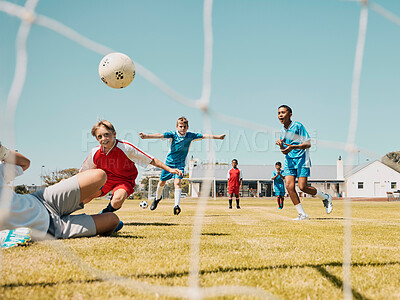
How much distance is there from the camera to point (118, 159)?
15.9ft

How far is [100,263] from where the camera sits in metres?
2.49

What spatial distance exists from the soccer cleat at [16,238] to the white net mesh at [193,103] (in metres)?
0.23

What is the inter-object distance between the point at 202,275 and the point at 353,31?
2.77 m

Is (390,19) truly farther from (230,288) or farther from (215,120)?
(230,288)

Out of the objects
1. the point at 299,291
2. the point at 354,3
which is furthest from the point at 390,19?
the point at 299,291

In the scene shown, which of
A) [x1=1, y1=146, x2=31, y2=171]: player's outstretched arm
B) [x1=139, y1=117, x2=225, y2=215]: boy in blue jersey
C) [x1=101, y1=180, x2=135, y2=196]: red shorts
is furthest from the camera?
[x1=139, y1=117, x2=225, y2=215]: boy in blue jersey

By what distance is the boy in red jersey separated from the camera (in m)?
4.34

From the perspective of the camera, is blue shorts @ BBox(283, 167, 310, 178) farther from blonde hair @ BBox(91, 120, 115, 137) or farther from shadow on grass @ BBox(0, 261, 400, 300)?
shadow on grass @ BBox(0, 261, 400, 300)

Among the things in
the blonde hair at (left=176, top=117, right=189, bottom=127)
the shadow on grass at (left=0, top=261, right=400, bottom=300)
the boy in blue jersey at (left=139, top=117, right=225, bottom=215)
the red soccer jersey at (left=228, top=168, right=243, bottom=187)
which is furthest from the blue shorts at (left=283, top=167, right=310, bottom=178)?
the red soccer jersey at (left=228, top=168, right=243, bottom=187)

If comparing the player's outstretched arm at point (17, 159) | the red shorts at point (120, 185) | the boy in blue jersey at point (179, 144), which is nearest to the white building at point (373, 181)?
the boy in blue jersey at point (179, 144)

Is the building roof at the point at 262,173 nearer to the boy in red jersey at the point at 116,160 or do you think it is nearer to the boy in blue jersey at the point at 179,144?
the boy in blue jersey at the point at 179,144

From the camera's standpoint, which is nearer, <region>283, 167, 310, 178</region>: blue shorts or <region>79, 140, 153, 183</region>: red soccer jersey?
<region>79, 140, 153, 183</region>: red soccer jersey

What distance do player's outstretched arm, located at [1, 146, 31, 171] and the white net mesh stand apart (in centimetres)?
34

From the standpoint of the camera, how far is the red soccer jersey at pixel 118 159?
457 cm
